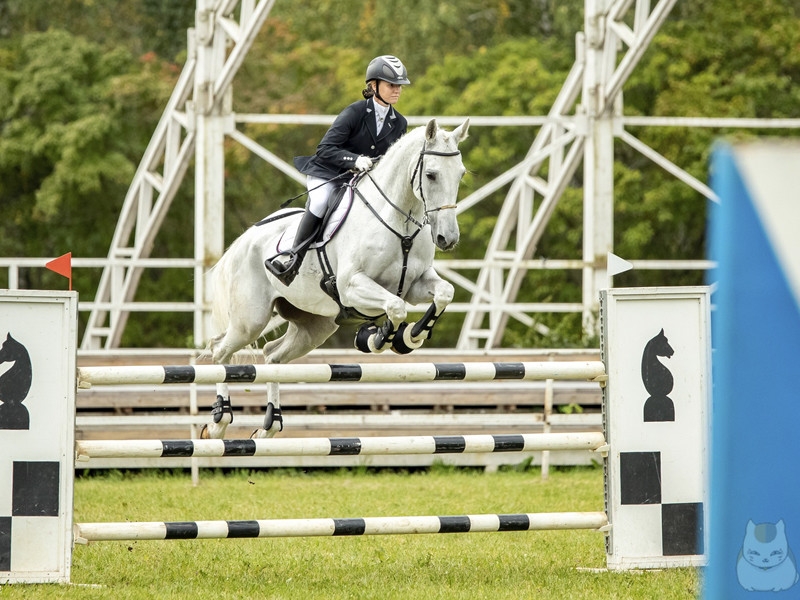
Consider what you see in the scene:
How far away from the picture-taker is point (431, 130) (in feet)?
19.5

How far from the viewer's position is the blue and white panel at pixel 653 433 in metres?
5.48

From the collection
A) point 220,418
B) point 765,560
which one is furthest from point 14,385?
point 765,560

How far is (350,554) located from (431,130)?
233cm

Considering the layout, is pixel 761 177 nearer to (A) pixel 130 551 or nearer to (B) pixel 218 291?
(A) pixel 130 551

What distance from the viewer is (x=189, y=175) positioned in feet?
80.0

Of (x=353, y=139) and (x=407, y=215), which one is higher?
(x=353, y=139)

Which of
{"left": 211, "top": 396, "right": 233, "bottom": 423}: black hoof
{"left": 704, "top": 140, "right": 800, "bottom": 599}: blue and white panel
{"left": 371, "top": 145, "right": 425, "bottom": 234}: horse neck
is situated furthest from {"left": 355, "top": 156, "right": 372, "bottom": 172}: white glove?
{"left": 704, "top": 140, "right": 800, "bottom": 599}: blue and white panel

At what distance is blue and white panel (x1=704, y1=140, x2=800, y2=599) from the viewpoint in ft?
5.44

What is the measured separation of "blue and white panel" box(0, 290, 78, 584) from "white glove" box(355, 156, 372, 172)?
1995mm

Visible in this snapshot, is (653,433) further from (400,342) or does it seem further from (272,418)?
(272,418)

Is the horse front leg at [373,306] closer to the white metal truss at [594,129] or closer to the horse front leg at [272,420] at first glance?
the horse front leg at [272,420]

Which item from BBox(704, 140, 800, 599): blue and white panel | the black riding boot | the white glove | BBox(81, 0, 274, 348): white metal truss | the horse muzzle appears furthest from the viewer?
BBox(81, 0, 274, 348): white metal truss

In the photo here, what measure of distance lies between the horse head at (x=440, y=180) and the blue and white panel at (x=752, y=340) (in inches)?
155

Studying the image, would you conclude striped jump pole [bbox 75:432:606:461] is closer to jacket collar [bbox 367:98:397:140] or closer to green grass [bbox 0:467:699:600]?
green grass [bbox 0:467:699:600]
